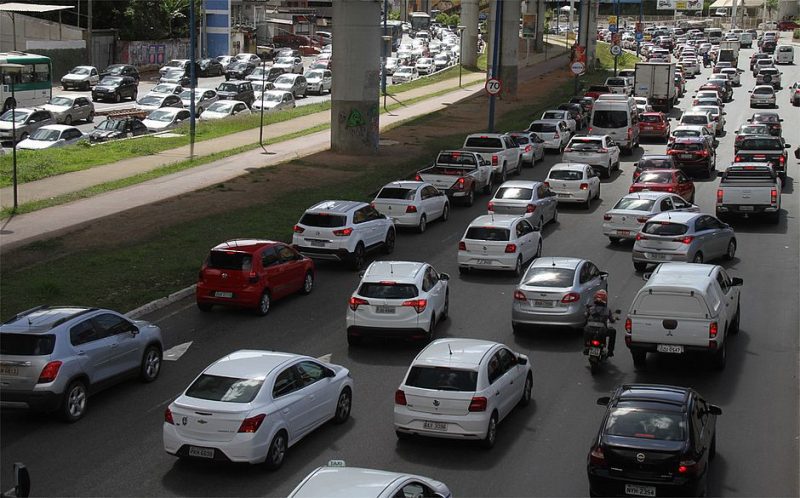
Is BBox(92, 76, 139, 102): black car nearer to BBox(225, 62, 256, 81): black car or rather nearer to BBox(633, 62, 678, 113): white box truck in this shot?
BBox(225, 62, 256, 81): black car

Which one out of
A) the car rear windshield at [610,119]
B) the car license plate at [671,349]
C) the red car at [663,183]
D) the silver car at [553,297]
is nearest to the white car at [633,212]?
the red car at [663,183]

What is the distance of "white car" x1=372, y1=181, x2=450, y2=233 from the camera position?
3192cm

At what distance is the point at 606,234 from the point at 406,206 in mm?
5703

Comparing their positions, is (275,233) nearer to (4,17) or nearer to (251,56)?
(4,17)

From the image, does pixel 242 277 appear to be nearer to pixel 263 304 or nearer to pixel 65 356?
pixel 263 304

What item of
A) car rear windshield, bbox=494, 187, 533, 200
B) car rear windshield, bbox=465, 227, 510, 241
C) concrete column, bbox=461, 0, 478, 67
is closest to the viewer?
car rear windshield, bbox=465, 227, 510, 241

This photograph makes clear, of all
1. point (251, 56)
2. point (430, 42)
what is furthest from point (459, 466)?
point (430, 42)

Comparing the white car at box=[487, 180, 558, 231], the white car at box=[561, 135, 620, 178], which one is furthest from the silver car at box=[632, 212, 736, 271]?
the white car at box=[561, 135, 620, 178]

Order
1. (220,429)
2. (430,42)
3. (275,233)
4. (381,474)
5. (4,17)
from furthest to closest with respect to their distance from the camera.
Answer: (430,42) → (4,17) → (275,233) → (220,429) → (381,474)

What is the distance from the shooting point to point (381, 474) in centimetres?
1157

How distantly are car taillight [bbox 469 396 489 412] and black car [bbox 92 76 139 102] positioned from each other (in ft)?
186

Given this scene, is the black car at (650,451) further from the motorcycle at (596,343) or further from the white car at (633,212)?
the white car at (633,212)

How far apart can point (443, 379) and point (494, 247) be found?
36.4ft

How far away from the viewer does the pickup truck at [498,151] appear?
4097 centimetres
